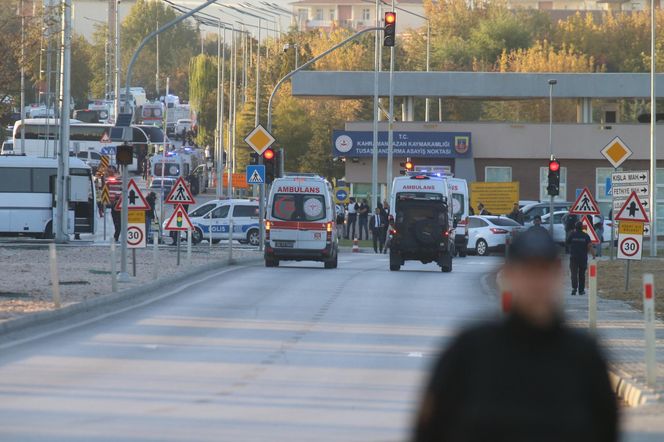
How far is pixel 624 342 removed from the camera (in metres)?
18.2

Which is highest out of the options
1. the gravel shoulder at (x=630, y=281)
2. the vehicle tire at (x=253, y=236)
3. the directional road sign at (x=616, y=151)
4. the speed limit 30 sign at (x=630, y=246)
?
the directional road sign at (x=616, y=151)

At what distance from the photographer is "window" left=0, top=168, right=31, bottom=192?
54.2 metres

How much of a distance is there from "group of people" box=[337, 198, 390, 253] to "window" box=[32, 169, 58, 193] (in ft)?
37.0

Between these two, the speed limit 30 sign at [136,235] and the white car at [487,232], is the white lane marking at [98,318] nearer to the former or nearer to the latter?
the speed limit 30 sign at [136,235]

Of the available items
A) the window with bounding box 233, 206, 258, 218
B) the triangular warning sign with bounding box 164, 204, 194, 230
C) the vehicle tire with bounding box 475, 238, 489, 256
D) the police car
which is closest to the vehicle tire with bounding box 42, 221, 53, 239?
the police car

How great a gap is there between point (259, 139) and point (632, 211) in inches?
645

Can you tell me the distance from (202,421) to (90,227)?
4580cm

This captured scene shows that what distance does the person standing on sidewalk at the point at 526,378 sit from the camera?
13.7ft

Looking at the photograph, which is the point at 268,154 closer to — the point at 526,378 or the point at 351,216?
the point at 351,216

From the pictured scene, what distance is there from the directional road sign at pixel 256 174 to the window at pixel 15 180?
626 inches

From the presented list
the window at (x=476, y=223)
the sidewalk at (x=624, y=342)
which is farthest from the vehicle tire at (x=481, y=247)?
the sidewalk at (x=624, y=342)

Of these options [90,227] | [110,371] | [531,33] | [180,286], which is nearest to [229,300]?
[180,286]

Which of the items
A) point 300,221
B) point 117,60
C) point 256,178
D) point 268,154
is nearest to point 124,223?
point 300,221

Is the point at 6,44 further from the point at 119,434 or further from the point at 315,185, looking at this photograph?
the point at 119,434
